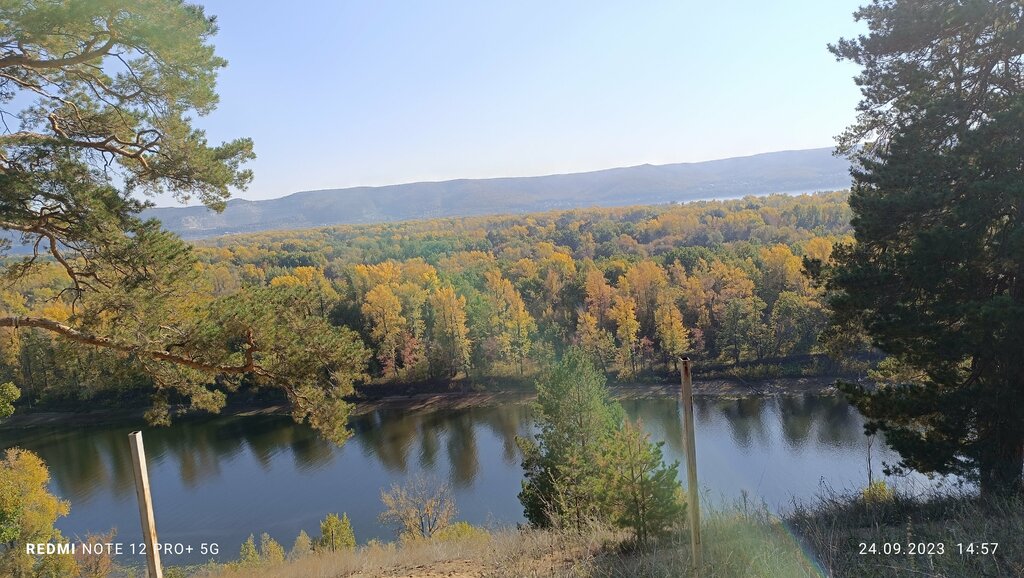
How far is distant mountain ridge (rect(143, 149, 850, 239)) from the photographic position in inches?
4077

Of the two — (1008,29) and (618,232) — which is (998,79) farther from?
(618,232)

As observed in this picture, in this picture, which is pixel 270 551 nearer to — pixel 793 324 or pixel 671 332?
pixel 671 332

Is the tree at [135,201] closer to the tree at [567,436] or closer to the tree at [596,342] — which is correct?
the tree at [567,436]

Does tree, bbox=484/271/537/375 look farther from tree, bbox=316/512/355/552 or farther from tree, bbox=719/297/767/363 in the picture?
tree, bbox=316/512/355/552

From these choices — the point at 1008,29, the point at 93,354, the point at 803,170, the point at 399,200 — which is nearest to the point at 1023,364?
the point at 1008,29

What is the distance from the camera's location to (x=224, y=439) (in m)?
21.1

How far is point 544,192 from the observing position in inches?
4973

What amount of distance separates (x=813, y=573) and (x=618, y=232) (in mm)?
48768

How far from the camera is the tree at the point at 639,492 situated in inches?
195

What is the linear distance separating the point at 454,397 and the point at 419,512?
13147 millimetres

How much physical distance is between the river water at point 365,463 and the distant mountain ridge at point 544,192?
82.4 m

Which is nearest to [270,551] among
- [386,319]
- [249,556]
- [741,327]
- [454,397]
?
[249,556]

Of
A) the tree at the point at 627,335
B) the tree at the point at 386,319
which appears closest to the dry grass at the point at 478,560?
the tree at the point at 627,335

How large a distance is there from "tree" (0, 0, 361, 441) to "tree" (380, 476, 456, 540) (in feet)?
23.3
